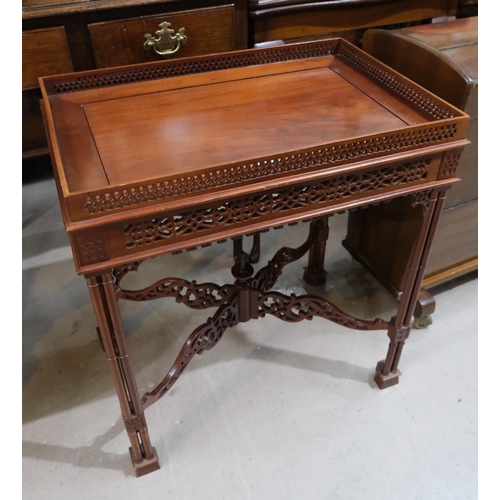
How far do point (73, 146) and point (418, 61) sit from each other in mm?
798

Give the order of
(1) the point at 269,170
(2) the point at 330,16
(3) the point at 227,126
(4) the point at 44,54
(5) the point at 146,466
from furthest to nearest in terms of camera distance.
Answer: (2) the point at 330,16 → (4) the point at 44,54 → (5) the point at 146,466 → (3) the point at 227,126 → (1) the point at 269,170

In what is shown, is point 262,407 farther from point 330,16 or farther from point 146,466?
point 330,16

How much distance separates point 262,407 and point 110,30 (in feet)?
3.33

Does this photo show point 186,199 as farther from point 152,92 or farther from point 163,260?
point 163,260

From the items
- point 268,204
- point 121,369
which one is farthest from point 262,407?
point 268,204

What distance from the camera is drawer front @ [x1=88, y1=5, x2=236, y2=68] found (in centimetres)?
124

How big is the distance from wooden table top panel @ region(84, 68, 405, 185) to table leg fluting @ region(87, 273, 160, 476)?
0.61 ft

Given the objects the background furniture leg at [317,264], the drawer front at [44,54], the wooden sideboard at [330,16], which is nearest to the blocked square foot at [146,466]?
the background furniture leg at [317,264]

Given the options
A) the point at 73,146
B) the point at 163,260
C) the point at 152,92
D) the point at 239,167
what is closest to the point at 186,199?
the point at 239,167

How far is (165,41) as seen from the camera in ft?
4.19

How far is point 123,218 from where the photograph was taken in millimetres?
726

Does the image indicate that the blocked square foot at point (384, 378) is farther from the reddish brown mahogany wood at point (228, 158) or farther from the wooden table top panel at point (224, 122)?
the wooden table top panel at point (224, 122)

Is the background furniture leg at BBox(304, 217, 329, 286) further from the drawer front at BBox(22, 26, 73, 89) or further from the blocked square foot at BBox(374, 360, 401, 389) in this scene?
the drawer front at BBox(22, 26, 73, 89)

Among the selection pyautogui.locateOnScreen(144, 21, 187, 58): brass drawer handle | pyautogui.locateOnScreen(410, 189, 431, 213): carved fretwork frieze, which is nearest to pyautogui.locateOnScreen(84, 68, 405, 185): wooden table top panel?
pyautogui.locateOnScreen(410, 189, 431, 213): carved fretwork frieze
